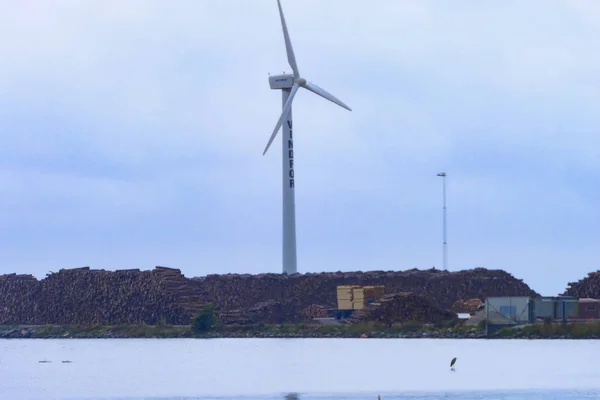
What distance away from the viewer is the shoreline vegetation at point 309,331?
59.8m

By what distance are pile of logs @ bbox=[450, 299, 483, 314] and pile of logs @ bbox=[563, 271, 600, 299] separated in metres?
5.29

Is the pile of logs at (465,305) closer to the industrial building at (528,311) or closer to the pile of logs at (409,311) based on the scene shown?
the pile of logs at (409,311)

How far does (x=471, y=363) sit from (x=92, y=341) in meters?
30.6

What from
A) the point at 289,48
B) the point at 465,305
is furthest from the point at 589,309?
the point at 289,48

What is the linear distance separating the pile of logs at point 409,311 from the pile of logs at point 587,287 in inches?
455

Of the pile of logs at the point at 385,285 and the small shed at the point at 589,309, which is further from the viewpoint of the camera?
the pile of logs at the point at 385,285

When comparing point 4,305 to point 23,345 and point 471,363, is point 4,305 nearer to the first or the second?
point 23,345

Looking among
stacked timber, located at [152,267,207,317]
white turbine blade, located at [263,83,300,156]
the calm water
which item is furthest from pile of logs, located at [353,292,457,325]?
stacked timber, located at [152,267,207,317]

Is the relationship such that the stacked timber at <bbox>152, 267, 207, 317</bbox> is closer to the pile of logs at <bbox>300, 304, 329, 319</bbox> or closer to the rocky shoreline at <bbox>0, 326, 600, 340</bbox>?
Answer: the rocky shoreline at <bbox>0, 326, 600, 340</bbox>

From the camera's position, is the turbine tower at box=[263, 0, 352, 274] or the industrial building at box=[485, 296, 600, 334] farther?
the turbine tower at box=[263, 0, 352, 274]

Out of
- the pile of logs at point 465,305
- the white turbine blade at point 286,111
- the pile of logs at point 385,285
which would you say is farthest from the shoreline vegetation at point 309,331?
the pile of logs at point 465,305

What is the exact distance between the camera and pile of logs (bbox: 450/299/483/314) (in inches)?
2990

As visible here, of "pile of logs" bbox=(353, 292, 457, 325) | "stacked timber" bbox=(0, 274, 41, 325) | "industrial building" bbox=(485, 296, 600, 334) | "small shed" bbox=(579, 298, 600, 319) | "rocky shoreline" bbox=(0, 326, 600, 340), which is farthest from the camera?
"stacked timber" bbox=(0, 274, 41, 325)

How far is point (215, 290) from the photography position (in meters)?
80.9
